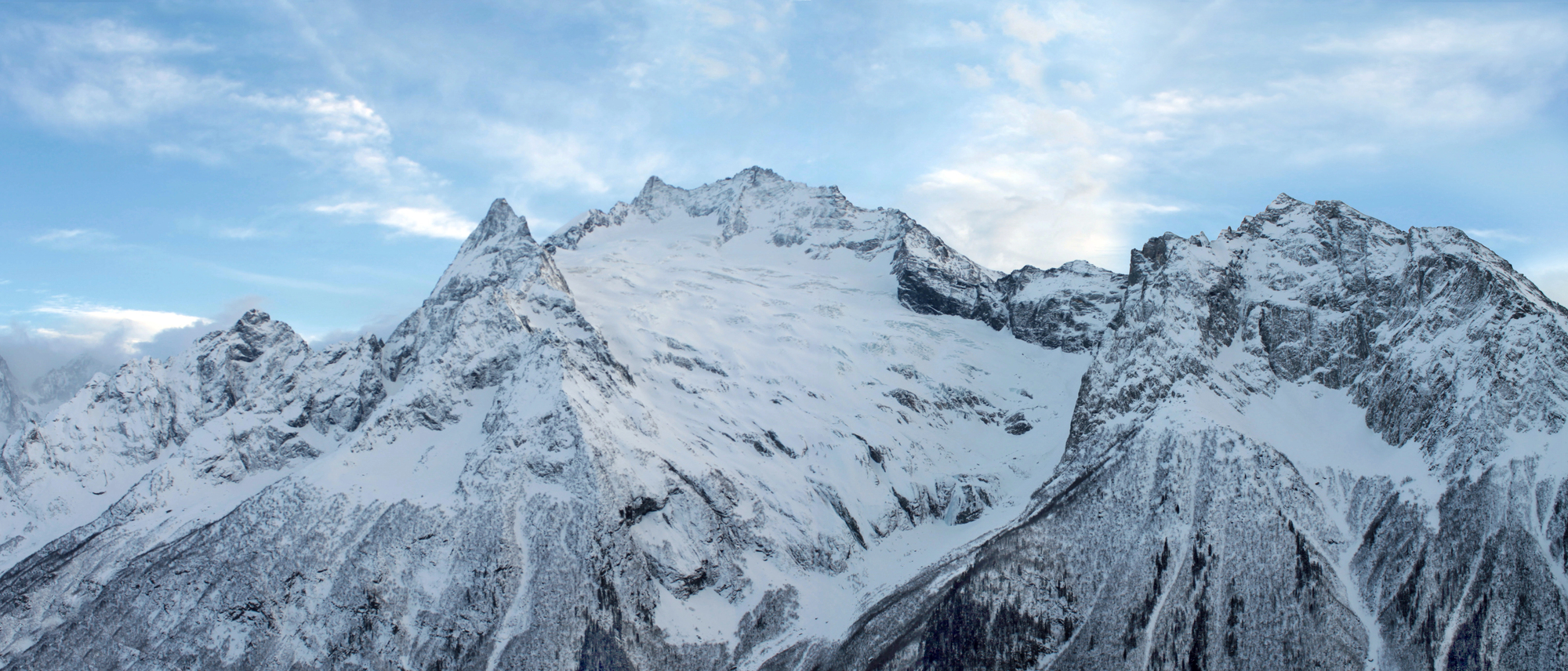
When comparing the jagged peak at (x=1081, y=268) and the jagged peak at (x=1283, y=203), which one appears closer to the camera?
the jagged peak at (x=1283, y=203)

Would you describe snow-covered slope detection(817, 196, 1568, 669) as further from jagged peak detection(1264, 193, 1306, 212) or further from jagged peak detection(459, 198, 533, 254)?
jagged peak detection(459, 198, 533, 254)

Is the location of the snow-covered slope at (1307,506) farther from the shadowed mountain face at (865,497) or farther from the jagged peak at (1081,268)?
the jagged peak at (1081,268)

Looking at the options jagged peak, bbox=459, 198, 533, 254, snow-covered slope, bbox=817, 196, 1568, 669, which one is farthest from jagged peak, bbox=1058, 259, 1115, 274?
jagged peak, bbox=459, 198, 533, 254

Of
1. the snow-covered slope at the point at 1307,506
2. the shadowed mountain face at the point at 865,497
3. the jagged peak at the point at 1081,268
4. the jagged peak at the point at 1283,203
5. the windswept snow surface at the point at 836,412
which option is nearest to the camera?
the snow-covered slope at the point at 1307,506

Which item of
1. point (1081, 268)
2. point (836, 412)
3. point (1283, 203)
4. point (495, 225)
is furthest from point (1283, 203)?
point (495, 225)

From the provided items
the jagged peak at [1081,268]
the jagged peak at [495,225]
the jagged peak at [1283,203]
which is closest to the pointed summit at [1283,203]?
the jagged peak at [1283,203]

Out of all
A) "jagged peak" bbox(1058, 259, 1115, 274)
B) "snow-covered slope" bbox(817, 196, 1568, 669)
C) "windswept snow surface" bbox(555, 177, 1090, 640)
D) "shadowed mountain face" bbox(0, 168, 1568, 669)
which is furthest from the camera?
"jagged peak" bbox(1058, 259, 1115, 274)

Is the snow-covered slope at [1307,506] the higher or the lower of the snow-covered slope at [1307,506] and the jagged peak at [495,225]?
the lower

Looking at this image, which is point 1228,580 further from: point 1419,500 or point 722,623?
point 722,623
